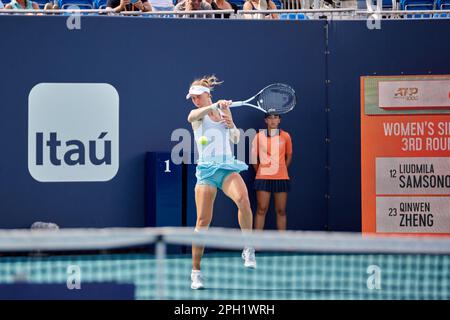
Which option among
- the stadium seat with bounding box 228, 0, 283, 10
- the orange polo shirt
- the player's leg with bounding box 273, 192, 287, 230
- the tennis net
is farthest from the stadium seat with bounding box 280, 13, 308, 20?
the tennis net

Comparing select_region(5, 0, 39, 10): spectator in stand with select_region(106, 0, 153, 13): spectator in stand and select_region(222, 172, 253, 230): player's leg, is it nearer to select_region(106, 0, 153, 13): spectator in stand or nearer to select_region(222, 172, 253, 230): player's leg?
select_region(106, 0, 153, 13): spectator in stand

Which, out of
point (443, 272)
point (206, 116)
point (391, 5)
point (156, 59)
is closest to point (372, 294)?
point (443, 272)

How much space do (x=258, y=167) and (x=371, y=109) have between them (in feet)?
4.27

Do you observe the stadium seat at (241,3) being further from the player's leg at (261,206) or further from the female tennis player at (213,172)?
the female tennis player at (213,172)

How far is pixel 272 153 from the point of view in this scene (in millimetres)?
10156

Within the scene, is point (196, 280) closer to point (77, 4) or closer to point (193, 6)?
point (193, 6)

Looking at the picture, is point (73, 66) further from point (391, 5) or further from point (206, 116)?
point (391, 5)

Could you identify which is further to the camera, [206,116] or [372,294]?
[206,116]

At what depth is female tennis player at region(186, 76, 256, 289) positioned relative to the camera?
24.8ft

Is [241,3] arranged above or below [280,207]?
above

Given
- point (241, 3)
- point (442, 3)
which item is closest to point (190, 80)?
point (241, 3)

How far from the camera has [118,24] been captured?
10023mm

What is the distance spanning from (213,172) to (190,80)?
8.84 ft

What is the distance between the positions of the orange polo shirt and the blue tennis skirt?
2430 millimetres
